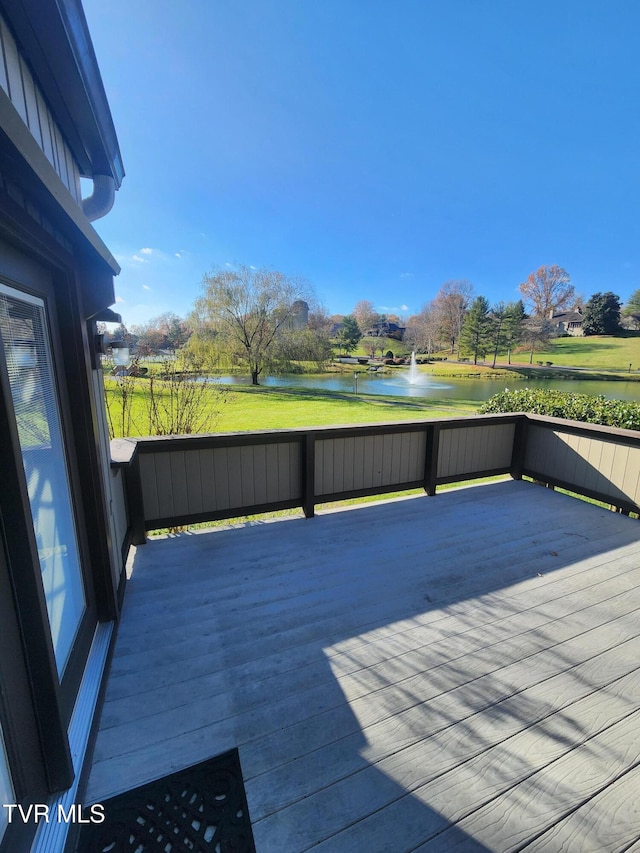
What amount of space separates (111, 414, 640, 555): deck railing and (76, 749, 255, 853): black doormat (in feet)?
5.23

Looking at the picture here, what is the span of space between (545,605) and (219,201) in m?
14.5

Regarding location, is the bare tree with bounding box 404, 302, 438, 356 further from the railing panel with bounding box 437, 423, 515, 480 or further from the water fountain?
the railing panel with bounding box 437, 423, 515, 480

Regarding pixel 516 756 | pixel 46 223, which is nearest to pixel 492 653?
pixel 516 756

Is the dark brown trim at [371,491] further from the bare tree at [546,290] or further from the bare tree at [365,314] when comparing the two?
the bare tree at [546,290]

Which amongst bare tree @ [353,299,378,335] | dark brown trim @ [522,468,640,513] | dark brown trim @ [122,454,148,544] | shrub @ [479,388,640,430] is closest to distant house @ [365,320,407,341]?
bare tree @ [353,299,378,335]

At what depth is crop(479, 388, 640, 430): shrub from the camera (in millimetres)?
3971

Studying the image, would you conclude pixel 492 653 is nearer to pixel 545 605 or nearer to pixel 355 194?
pixel 545 605

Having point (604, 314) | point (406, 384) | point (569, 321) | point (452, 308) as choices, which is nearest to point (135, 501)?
point (406, 384)

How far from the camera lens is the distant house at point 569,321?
33622 millimetres

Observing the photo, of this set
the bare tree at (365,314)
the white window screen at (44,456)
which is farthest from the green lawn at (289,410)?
the bare tree at (365,314)

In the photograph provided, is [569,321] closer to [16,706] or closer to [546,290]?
[546,290]

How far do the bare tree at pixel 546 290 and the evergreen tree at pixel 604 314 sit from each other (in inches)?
91.9

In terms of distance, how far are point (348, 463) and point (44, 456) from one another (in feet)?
8.98

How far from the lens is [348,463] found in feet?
12.1
